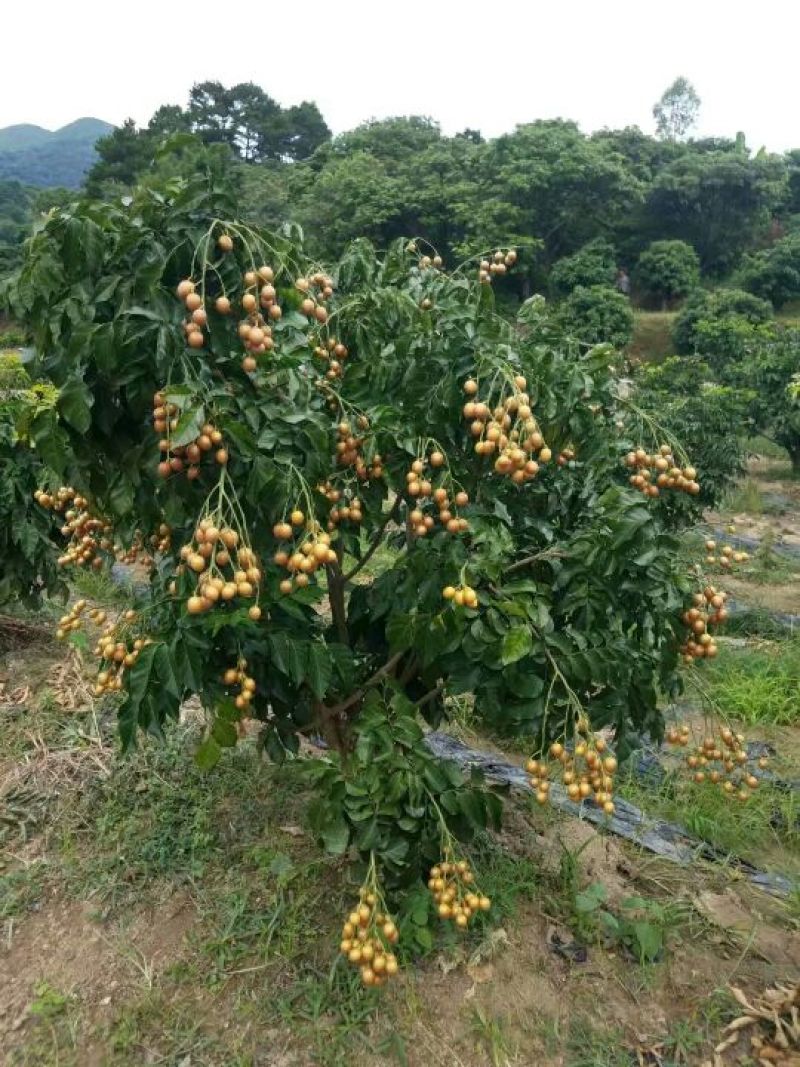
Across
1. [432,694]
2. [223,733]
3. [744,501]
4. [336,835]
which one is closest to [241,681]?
[223,733]

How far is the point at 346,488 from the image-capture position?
2277 mm

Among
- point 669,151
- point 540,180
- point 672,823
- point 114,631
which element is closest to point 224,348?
point 114,631

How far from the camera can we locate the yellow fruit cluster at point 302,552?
5.91ft

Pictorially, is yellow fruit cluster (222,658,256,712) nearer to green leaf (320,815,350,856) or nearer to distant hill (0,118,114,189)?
green leaf (320,815,350,856)

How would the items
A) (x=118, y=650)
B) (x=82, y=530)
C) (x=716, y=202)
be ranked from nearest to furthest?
(x=118, y=650), (x=82, y=530), (x=716, y=202)

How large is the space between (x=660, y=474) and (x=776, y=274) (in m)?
25.2

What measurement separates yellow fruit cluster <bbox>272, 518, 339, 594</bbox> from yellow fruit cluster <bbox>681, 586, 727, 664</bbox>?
108 cm

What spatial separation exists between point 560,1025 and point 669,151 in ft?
107

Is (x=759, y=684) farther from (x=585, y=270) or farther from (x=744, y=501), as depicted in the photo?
(x=585, y=270)

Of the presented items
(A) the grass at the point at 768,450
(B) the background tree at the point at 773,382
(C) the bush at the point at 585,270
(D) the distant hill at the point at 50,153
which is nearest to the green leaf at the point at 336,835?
(B) the background tree at the point at 773,382

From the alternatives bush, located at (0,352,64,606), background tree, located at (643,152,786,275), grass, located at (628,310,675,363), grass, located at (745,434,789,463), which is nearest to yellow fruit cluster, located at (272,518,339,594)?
bush, located at (0,352,64,606)

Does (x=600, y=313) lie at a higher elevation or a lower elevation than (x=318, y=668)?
higher

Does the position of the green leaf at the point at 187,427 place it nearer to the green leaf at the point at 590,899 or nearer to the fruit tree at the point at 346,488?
the fruit tree at the point at 346,488

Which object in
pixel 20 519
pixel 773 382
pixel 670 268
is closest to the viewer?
pixel 20 519
